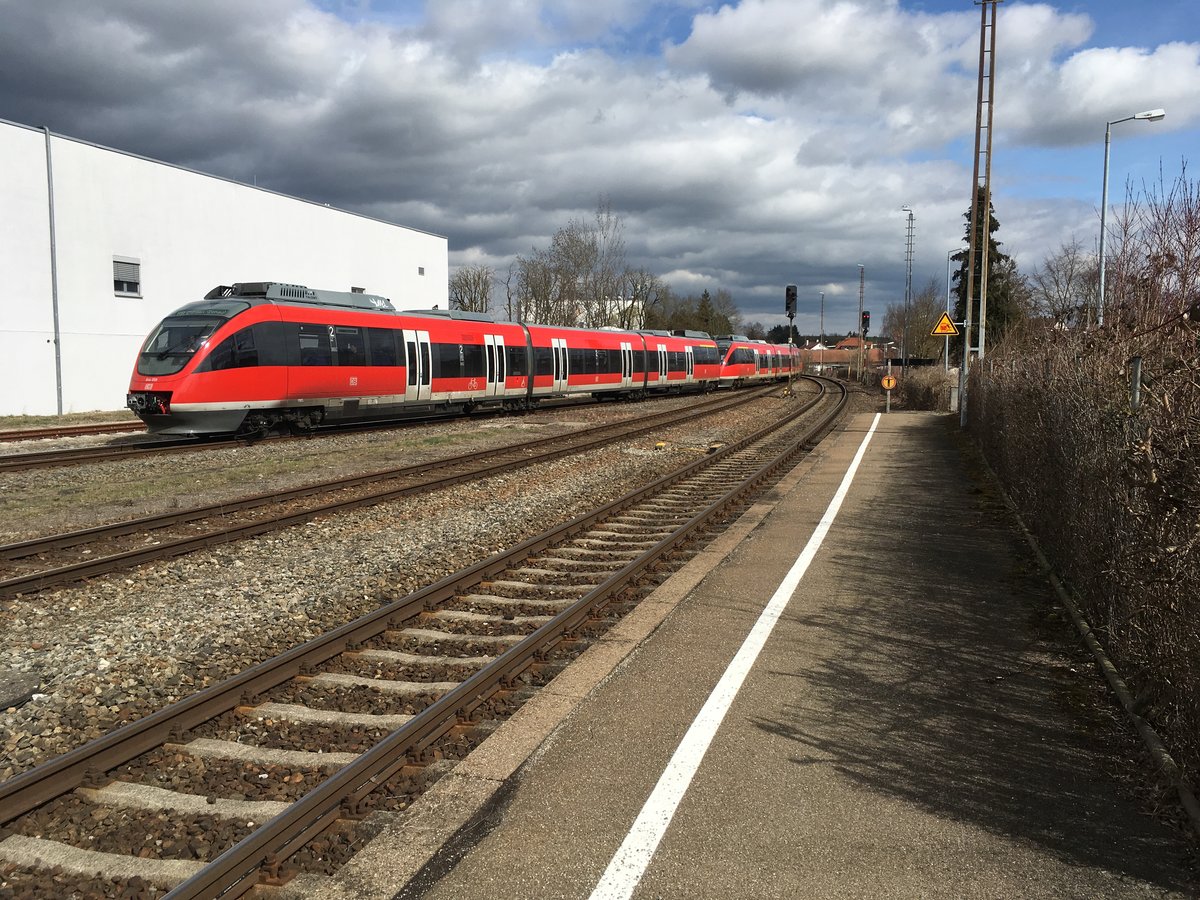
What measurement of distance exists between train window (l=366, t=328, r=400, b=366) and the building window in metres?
15.6

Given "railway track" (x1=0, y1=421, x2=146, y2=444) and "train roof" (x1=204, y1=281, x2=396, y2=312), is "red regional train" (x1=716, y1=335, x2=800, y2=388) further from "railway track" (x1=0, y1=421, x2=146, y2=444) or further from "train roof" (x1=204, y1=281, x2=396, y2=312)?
"railway track" (x1=0, y1=421, x2=146, y2=444)

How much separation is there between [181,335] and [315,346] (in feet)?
9.24

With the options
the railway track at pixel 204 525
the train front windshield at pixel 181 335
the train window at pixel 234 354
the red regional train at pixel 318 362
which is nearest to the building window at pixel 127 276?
the red regional train at pixel 318 362

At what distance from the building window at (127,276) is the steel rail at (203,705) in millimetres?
28721

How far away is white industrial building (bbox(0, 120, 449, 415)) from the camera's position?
2725cm

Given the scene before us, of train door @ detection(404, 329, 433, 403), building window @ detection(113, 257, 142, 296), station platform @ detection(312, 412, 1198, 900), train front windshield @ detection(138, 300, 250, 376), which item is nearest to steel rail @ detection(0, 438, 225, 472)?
A: train front windshield @ detection(138, 300, 250, 376)

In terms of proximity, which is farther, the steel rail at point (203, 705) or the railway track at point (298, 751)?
the steel rail at point (203, 705)

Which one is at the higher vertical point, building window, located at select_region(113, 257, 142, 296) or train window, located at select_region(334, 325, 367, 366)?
building window, located at select_region(113, 257, 142, 296)

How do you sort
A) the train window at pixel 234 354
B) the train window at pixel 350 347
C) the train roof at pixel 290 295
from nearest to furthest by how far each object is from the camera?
the train window at pixel 234 354 → the train roof at pixel 290 295 → the train window at pixel 350 347

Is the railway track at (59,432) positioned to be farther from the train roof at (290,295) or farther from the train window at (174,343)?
the train window at (174,343)

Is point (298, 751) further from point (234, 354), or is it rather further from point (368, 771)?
point (234, 354)

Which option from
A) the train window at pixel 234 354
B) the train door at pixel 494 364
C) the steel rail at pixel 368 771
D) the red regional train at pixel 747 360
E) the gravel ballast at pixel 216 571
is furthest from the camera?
the red regional train at pixel 747 360

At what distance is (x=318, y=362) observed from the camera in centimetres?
1891

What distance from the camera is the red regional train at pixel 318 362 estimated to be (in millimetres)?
16547
